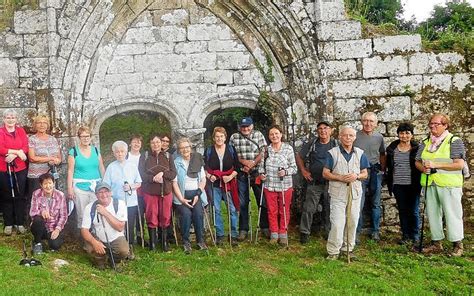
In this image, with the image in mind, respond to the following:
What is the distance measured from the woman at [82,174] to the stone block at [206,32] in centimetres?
254

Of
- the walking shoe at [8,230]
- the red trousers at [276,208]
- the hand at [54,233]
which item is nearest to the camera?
the hand at [54,233]

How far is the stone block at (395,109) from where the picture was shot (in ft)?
25.3

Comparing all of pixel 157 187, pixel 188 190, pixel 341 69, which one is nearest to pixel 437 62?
pixel 341 69

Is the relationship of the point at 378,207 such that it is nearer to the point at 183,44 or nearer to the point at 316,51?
the point at 316,51

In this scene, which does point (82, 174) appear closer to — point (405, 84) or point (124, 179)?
point (124, 179)

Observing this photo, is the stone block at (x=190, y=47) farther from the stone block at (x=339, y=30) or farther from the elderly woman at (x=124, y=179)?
the elderly woman at (x=124, y=179)

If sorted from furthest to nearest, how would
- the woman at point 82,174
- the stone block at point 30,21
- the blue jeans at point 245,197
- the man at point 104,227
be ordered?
the stone block at point 30,21 → the blue jeans at point 245,197 → the woman at point 82,174 → the man at point 104,227

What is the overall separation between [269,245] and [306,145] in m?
1.61

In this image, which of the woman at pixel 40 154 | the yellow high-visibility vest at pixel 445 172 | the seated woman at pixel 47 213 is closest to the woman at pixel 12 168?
the woman at pixel 40 154

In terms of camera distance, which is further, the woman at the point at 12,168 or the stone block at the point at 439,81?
the stone block at the point at 439,81

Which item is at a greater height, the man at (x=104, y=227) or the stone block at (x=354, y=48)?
the stone block at (x=354, y=48)

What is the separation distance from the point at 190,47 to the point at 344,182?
3557 mm

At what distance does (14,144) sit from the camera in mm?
6879

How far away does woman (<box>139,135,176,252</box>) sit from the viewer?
6820 millimetres
